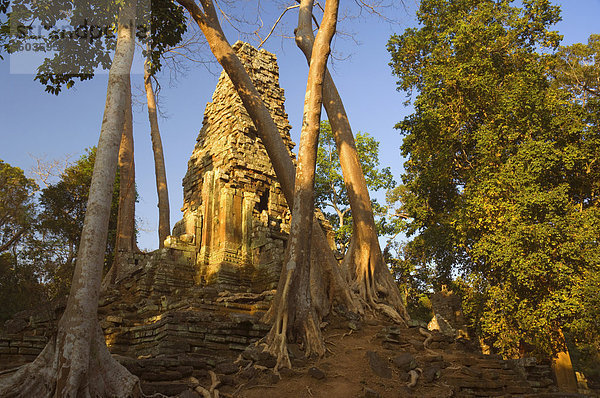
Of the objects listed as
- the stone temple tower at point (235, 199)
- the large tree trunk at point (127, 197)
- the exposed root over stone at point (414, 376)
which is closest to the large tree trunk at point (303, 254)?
the exposed root over stone at point (414, 376)

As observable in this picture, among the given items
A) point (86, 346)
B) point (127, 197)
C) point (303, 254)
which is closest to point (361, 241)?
point (303, 254)

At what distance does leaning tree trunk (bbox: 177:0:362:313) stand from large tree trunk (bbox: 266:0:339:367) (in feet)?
3.30

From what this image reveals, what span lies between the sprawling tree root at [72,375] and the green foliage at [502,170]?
8.68 metres

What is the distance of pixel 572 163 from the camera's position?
10.9 metres

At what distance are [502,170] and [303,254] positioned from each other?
6.76 meters

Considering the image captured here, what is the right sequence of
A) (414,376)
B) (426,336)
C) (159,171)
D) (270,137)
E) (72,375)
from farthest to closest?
1. (159,171)
2. (270,137)
3. (426,336)
4. (414,376)
5. (72,375)

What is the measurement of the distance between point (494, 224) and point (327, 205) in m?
11.7

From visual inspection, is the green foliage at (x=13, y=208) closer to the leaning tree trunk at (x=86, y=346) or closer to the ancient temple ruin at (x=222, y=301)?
the ancient temple ruin at (x=222, y=301)

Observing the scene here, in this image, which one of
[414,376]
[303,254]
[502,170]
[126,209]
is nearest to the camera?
[414,376]

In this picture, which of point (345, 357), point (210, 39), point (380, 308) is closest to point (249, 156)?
point (210, 39)

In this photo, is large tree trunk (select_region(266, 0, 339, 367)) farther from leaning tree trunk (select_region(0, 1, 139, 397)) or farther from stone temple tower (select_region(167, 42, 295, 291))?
stone temple tower (select_region(167, 42, 295, 291))

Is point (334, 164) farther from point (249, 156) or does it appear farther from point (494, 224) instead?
point (494, 224)

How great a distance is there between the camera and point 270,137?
8641 mm

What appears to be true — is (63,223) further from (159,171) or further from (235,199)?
(235,199)
